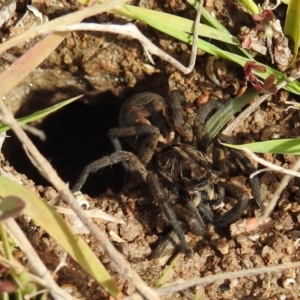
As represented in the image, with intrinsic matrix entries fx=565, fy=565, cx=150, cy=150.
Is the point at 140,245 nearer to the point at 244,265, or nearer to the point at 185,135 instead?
the point at 244,265

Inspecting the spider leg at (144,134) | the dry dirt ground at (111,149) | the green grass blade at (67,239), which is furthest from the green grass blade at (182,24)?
the green grass blade at (67,239)

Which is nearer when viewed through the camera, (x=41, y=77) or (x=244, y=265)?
(x=244, y=265)

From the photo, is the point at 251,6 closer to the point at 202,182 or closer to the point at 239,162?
the point at 239,162

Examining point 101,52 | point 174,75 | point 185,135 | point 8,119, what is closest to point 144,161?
point 185,135

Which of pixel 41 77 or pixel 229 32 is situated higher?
pixel 229 32

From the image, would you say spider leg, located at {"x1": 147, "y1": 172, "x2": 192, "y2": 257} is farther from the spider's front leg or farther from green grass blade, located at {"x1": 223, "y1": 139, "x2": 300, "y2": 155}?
green grass blade, located at {"x1": 223, "y1": 139, "x2": 300, "y2": 155}

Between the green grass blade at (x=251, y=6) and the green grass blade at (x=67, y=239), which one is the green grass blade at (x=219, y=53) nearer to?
the green grass blade at (x=251, y=6)
